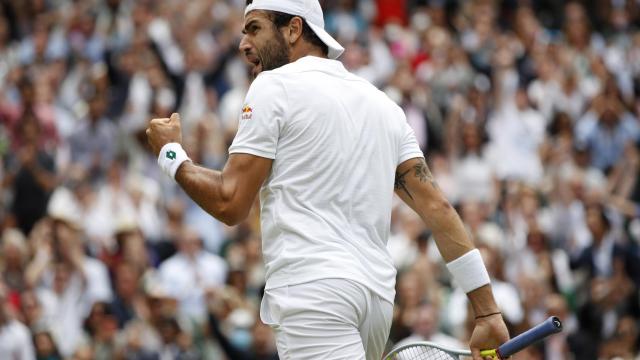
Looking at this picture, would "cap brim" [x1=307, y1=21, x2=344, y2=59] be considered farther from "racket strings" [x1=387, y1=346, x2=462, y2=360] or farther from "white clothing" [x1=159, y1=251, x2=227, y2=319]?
"white clothing" [x1=159, y1=251, x2=227, y2=319]

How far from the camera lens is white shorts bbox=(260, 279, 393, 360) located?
5.27 metres

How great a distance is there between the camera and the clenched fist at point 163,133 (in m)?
5.60

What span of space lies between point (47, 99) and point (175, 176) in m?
10.5

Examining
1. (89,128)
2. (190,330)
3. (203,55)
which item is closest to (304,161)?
(190,330)

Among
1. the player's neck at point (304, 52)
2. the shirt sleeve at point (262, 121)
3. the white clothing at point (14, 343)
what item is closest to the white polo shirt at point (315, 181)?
the shirt sleeve at point (262, 121)

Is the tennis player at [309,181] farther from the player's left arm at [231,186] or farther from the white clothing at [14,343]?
the white clothing at [14,343]

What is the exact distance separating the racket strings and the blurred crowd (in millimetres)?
5118

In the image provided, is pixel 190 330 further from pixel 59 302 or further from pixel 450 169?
pixel 450 169

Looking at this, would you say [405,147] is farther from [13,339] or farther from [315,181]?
[13,339]

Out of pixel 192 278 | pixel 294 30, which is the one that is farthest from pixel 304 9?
pixel 192 278

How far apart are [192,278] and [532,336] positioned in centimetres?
802

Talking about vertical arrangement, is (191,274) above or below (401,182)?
below

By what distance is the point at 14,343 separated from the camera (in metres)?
11.3

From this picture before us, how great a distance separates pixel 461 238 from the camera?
19.3 feet
